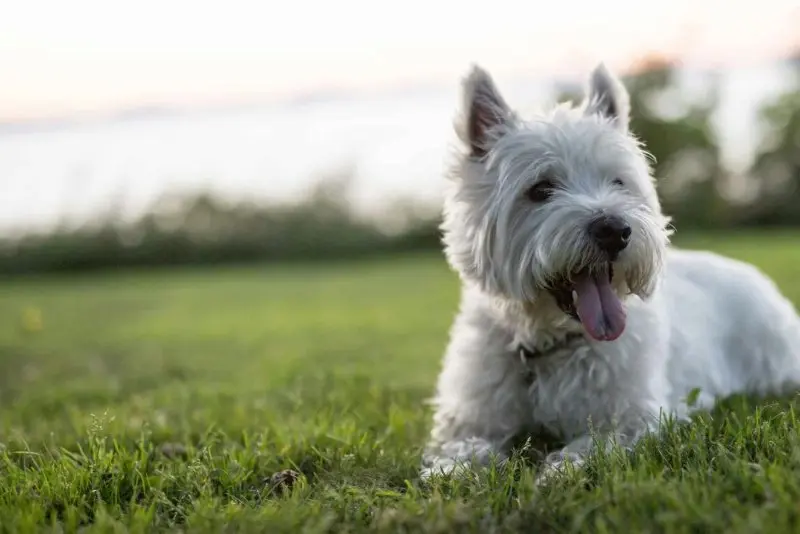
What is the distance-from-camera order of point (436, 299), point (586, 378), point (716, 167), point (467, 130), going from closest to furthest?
point (586, 378), point (467, 130), point (436, 299), point (716, 167)

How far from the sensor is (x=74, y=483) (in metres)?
3.82

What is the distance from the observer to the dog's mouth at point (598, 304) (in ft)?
13.6

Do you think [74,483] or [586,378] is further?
[586,378]

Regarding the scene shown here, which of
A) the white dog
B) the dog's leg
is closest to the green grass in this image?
the dog's leg

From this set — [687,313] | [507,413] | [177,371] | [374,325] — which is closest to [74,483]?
[507,413]

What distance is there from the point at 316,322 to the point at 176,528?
31.4 ft

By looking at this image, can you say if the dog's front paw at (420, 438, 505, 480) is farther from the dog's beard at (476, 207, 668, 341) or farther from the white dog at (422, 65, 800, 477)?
the dog's beard at (476, 207, 668, 341)

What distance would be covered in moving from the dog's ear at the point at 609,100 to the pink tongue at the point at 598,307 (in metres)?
1.11

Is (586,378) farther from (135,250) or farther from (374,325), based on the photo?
(135,250)

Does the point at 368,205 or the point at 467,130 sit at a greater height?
the point at 467,130

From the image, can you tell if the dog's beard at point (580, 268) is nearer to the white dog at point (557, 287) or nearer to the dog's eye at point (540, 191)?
the white dog at point (557, 287)

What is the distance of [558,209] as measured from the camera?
162 inches

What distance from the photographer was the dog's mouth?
4.13 metres

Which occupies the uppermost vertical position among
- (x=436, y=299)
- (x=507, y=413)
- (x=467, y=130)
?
(x=467, y=130)
